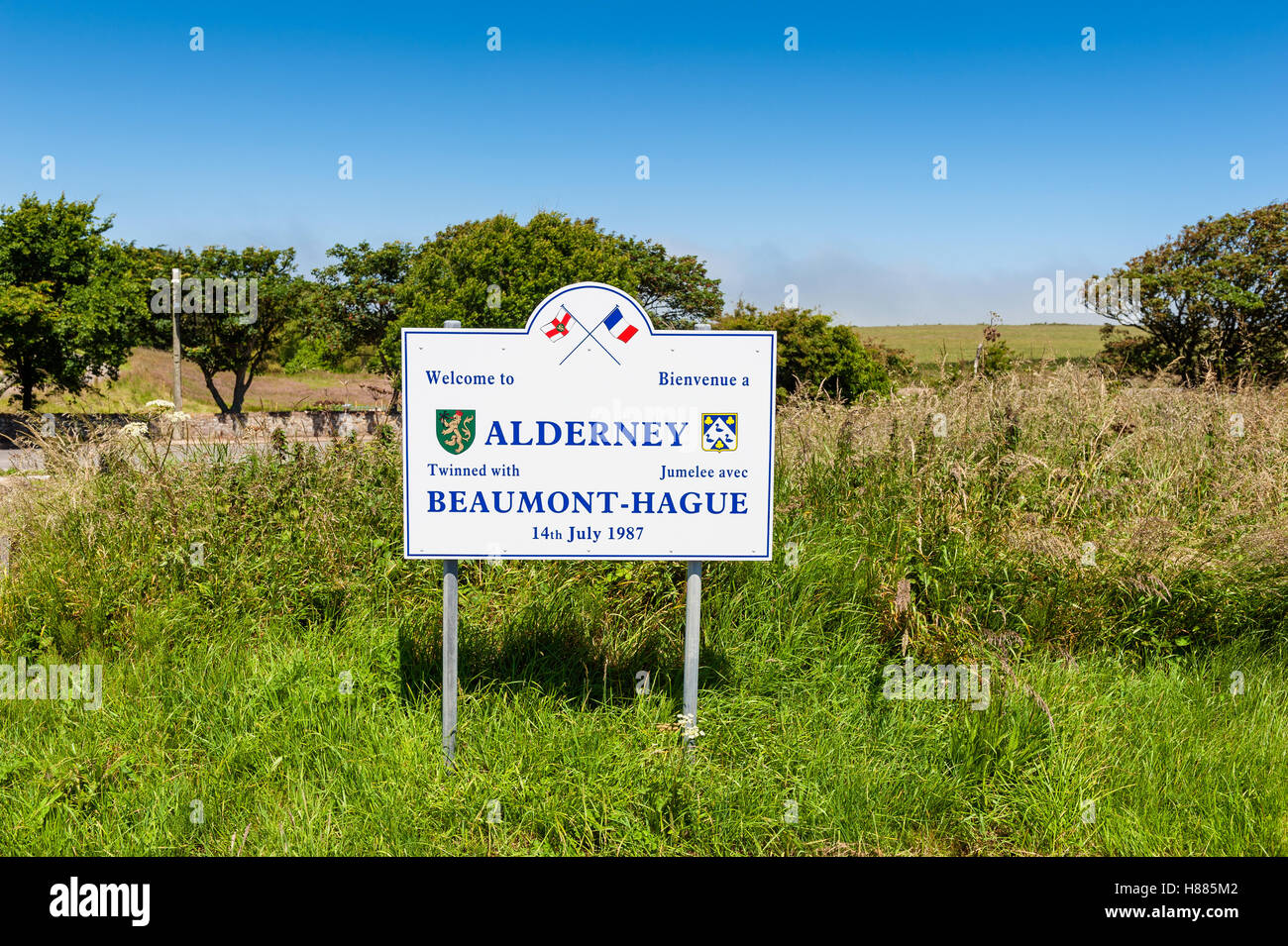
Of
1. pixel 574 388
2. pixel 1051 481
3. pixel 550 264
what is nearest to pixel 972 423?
pixel 1051 481

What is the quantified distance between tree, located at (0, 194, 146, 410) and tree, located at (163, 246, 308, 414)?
673 centimetres

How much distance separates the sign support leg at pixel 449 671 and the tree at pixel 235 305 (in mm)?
33250

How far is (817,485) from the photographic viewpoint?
17.6 ft

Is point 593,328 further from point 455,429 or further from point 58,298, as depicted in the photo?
point 58,298

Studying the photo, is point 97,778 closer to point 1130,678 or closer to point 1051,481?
point 1130,678

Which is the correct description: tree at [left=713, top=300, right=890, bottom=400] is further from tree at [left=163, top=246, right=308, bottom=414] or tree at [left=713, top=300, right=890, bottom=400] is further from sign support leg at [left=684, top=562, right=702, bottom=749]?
sign support leg at [left=684, top=562, right=702, bottom=749]

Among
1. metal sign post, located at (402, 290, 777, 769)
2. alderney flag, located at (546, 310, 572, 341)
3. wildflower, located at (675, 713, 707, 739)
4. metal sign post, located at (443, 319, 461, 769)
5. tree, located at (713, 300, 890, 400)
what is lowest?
wildflower, located at (675, 713, 707, 739)

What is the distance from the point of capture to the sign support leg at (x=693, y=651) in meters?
3.43

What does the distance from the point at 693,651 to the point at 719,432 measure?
39.1 inches

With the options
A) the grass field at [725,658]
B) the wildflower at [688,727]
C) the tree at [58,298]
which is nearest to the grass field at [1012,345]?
the grass field at [725,658]

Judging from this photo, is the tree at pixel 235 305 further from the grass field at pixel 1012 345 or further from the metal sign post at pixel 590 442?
the metal sign post at pixel 590 442

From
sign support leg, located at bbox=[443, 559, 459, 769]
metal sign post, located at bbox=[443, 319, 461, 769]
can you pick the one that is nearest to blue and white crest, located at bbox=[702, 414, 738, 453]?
metal sign post, located at bbox=[443, 319, 461, 769]

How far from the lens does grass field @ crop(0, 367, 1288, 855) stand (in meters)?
3.02

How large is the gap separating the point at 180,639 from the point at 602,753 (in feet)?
8.25
